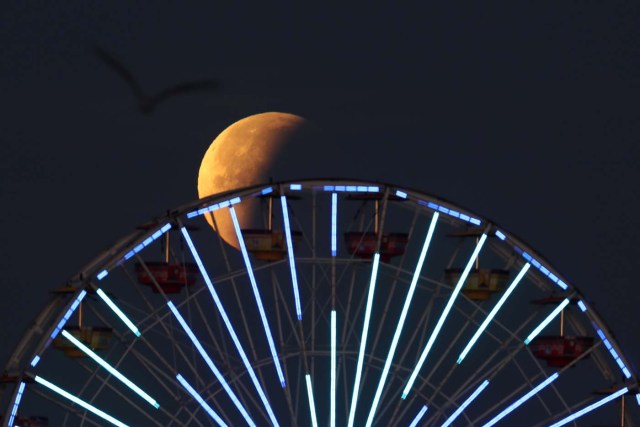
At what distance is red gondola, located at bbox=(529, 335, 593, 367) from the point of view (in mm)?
36000

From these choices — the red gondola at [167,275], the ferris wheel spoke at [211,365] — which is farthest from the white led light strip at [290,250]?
the red gondola at [167,275]

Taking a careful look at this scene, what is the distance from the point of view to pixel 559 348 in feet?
119

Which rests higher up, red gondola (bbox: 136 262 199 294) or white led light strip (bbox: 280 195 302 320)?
white led light strip (bbox: 280 195 302 320)

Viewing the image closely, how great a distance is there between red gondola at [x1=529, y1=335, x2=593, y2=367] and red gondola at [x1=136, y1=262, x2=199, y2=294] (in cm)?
714

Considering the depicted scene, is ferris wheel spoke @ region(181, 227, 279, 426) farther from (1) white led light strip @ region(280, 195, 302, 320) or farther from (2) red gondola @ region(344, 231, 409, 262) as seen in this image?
(2) red gondola @ region(344, 231, 409, 262)

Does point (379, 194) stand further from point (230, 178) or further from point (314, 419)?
point (230, 178)

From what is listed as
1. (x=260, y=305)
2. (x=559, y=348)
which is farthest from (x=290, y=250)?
(x=559, y=348)

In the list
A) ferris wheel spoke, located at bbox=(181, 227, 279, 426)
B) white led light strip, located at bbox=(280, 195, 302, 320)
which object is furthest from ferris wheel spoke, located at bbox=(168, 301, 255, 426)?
white led light strip, located at bbox=(280, 195, 302, 320)

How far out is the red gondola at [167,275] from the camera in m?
35.6

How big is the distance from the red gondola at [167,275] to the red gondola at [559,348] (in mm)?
7145

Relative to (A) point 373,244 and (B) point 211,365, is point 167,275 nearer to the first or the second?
(B) point 211,365

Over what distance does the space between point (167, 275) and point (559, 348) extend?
7985 mm

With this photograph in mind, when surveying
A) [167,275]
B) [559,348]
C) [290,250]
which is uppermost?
[290,250]

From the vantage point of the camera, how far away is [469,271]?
120 feet
